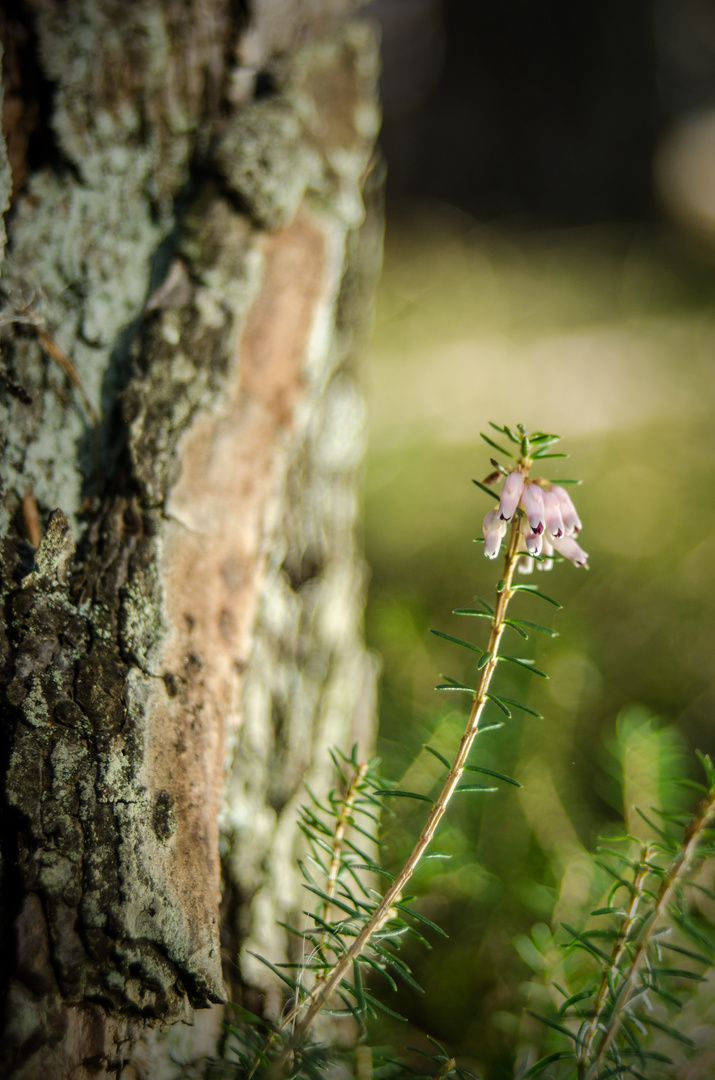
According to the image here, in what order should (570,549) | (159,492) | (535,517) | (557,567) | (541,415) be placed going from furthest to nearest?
(541,415), (557,567), (159,492), (570,549), (535,517)

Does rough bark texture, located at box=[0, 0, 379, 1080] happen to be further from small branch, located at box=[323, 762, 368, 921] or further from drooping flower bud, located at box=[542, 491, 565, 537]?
drooping flower bud, located at box=[542, 491, 565, 537]

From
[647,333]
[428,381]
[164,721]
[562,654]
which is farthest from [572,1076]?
[647,333]

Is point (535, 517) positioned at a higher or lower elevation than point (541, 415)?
lower

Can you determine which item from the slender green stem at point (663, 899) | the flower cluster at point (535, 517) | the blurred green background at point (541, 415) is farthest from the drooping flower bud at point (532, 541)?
the blurred green background at point (541, 415)

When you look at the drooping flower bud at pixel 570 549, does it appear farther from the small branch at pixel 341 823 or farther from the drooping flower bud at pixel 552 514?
the small branch at pixel 341 823

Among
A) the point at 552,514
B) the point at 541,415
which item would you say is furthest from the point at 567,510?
the point at 541,415

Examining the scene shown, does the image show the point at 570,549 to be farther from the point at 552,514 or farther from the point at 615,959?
the point at 615,959
